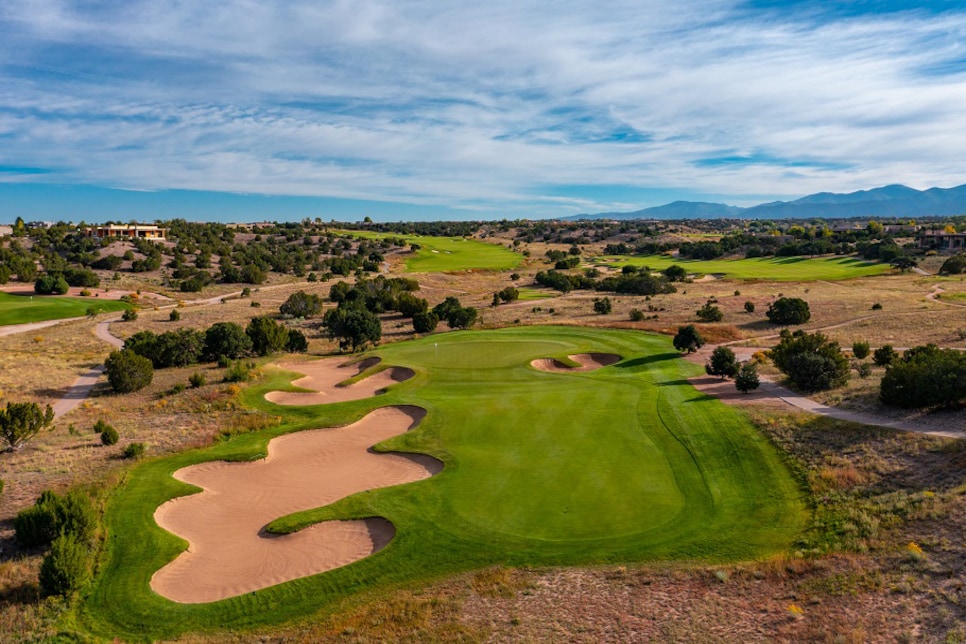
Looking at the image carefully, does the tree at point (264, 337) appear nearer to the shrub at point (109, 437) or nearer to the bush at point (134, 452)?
the shrub at point (109, 437)

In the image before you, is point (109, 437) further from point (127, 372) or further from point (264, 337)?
point (264, 337)

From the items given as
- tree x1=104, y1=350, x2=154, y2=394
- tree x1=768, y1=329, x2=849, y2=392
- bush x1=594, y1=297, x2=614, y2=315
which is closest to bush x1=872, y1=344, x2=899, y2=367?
tree x1=768, y1=329, x2=849, y2=392

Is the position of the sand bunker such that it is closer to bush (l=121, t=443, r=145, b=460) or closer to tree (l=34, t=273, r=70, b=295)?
bush (l=121, t=443, r=145, b=460)

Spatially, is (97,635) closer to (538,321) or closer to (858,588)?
(858,588)

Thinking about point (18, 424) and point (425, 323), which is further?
point (425, 323)

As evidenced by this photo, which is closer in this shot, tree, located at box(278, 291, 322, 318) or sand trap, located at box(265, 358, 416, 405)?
sand trap, located at box(265, 358, 416, 405)

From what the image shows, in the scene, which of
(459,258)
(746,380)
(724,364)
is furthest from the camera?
(459,258)

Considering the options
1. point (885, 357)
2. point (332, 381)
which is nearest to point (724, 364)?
point (885, 357)

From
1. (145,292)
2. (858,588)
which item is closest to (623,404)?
(858,588)
